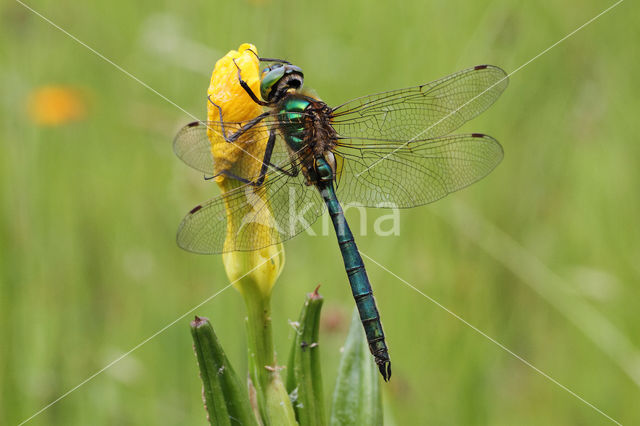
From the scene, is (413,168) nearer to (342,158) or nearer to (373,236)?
(342,158)

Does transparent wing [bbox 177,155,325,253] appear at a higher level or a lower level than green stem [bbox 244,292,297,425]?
higher

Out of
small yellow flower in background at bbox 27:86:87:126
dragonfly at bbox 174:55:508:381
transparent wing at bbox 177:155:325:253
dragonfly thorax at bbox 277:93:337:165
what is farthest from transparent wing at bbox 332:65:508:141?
small yellow flower in background at bbox 27:86:87:126

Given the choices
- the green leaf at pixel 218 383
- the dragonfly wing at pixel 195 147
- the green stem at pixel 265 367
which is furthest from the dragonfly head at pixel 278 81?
the green leaf at pixel 218 383

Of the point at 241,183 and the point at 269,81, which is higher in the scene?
the point at 269,81

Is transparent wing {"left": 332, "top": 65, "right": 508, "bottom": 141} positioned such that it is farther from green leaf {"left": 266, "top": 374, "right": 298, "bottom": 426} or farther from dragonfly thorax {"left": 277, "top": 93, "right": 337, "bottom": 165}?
green leaf {"left": 266, "top": 374, "right": 298, "bottom": 426}

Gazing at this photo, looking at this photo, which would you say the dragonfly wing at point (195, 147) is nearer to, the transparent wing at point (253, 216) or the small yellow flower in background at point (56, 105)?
the transparent wing at point (253, 216)

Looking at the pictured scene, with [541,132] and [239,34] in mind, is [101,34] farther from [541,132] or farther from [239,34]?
[541,132]

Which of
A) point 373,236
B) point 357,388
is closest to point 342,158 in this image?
point 357,388
